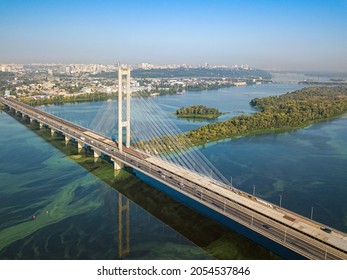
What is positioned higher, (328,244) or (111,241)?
(328,244)

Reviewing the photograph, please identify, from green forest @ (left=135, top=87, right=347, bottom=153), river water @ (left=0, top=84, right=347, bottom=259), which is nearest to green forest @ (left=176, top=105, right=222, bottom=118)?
green forest @ (left=135, top=87, right=347, bottom=153)

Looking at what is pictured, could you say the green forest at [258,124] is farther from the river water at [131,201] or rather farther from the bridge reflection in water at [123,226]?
the bridge reflection in water at [123,226]

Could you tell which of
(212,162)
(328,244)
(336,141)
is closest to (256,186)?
(212,162)

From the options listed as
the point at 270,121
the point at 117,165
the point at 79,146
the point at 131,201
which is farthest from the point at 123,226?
the point at 270,121

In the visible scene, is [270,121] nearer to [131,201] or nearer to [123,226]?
[131,201]

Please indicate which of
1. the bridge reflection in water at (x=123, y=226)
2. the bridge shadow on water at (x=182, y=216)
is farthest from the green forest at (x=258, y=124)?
the bridge reflection in water at (x=123, y=226)

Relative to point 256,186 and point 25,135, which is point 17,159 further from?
Answer: point 256,186
